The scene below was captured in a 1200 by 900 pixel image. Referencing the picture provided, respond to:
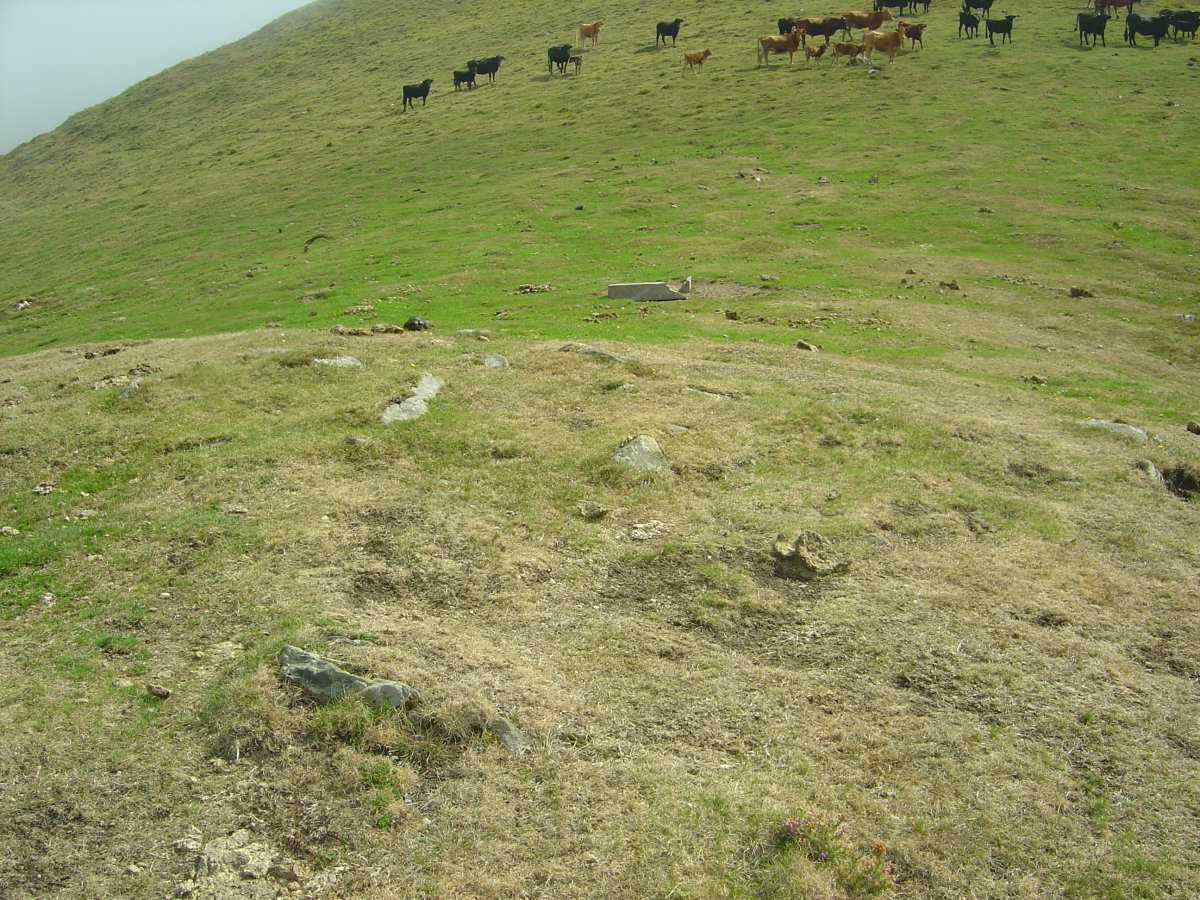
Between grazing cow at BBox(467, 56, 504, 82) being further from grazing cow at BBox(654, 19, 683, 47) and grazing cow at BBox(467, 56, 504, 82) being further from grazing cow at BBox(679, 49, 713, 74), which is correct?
grazing cow at BBox(679, 49, 713, 74)

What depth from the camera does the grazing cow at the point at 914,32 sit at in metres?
55.2

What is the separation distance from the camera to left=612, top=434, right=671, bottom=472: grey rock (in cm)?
1253

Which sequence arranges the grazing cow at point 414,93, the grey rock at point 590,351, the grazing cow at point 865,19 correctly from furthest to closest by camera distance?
the grazing cow at point 414,93 → the grazing cow at point 865,19 → the grey rock at point 590,351

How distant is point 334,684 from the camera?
25.1ft

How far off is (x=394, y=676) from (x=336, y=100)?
72.2 m

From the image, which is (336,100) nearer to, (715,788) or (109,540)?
(109,540)

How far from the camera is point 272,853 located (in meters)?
6.27

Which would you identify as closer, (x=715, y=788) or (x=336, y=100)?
(x=715, y=788)

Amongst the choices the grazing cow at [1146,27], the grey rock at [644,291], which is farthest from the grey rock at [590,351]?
the grazing cow at [1146,27]

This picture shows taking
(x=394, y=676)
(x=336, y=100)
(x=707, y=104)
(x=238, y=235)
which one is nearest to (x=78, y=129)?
(x=336, y=100)

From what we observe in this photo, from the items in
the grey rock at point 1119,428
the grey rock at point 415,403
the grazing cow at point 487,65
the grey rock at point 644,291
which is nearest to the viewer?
the grey rock at point 415,403

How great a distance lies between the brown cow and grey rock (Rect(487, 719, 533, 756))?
184 ft

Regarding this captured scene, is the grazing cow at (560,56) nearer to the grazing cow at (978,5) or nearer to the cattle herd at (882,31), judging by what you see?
the cattle herd at (882,31)

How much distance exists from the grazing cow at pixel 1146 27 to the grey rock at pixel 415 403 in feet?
191
